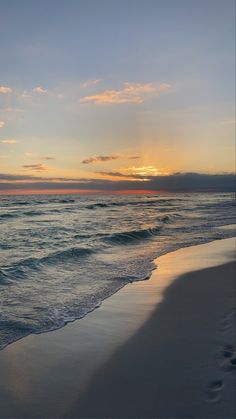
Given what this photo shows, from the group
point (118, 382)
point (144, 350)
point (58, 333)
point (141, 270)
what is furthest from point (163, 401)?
point (141, 270)

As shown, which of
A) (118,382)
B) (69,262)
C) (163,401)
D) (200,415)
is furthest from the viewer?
(69,262)

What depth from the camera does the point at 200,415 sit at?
3.48m

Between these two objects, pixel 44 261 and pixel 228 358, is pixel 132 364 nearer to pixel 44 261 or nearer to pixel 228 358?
pixel 228 358

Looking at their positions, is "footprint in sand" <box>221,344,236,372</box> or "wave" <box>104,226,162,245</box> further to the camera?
"wave" <box>104,226,162,245</box>

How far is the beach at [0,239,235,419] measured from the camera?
3760 mm

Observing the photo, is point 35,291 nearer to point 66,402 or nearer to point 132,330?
point 132,330

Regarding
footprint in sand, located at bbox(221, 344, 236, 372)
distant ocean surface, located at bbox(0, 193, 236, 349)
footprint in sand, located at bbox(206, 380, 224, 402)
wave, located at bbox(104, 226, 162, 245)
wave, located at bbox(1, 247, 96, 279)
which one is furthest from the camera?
wave, located at bbox(104, 226, 162, 245)

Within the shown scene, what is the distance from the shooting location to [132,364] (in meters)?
4.71

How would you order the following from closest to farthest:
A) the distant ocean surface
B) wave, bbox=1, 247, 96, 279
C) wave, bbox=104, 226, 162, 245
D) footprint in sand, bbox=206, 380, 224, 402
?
footprint in sand, bbox=206, 380, 224, 402 < the distant ocean surface < wave, bbox=1, 247, 96, 279 < wave, bbox=104, 226, 162, 245

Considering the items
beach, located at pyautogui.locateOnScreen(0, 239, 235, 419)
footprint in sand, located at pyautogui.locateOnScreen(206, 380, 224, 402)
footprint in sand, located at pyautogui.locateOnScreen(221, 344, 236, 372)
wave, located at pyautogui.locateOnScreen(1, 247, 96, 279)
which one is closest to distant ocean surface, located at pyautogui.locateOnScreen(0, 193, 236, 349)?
wave, located at pyautogui.locateOnScreen(1, 247, 96, 279)

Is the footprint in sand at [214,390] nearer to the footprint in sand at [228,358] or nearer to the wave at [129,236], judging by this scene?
the footprint in sand at [228,358]

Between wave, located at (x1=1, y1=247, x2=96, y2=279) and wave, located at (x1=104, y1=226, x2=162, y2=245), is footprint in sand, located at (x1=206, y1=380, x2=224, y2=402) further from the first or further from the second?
wave, located at (x1=104, y1=226, x2=162, y2=245)

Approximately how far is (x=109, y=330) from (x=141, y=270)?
193 inches

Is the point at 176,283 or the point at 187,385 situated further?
the point at 176,283
